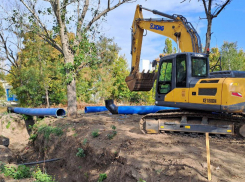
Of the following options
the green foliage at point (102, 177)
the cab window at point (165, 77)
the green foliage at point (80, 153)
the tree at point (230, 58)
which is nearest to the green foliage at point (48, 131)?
the green foliage at point (80, 153)

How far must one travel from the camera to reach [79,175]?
6.50m

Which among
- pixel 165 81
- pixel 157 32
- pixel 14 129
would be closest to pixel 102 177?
pixel 165 81

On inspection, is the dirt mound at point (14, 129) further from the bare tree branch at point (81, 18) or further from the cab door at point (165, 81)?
the cab door at point (165, 81)

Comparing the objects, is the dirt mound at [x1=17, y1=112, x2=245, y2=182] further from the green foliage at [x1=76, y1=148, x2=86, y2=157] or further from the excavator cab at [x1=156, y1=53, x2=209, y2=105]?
the excavator cab at [x1=156, y1=53, x2=209, y2=105]

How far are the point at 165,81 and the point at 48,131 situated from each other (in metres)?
6.01

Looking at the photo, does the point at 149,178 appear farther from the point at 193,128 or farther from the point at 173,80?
the point at 173,80

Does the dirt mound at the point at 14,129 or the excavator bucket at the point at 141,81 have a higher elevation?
the excavator bucket at the point at 141,81

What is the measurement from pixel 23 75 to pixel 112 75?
37.8 feet

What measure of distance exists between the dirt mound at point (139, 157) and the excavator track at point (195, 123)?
264 millimetres

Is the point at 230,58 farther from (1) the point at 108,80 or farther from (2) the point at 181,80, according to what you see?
(2) the point at 181,80

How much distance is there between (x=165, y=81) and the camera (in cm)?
738

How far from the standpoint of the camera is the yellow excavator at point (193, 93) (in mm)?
5832

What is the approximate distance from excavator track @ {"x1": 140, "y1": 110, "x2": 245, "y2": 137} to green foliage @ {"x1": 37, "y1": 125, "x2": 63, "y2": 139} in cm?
398

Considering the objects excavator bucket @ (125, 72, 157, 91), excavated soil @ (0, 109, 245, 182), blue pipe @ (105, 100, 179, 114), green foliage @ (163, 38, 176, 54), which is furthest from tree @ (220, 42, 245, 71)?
excavated soil @ (0, 109, 245, 182)
